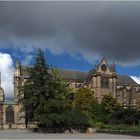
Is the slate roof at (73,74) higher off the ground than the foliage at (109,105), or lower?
higher

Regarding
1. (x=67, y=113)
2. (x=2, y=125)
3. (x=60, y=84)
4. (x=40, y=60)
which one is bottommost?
(x=2, y=125)

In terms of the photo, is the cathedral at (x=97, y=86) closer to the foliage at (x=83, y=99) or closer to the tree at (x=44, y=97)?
the foliage at (x=83, y=99)

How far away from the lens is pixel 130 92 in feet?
360

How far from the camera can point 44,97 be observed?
5072 cm

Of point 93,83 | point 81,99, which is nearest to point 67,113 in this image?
point 81,99

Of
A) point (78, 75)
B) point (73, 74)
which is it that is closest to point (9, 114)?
point (73, 74)

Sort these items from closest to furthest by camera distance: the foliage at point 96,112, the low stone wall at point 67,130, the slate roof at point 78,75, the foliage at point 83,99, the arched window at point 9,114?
the low stone wall at point 67,130 < the foliage at point 96,112 < the foliage at point 83,99 < the arched window at point 9,114 < the slate roof at point 78,75

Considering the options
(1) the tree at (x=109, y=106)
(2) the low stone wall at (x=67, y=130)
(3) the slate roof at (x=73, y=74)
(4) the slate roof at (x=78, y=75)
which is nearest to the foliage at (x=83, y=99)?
(1) the tree at (x=109, y=106)

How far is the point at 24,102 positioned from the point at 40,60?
645 centimetres

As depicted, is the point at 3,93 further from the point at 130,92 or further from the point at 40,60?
the point at 40,60

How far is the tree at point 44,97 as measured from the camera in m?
49.7

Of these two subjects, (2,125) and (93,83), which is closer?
(2,125)

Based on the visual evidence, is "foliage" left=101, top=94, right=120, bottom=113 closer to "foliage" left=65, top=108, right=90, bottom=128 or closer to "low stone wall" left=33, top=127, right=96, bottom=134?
"foliage" left=65, top=108, right=90, bottom=128

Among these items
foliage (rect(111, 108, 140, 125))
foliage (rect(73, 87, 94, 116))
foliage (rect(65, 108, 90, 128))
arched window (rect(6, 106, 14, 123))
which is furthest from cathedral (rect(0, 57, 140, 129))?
foliage (rect(65, 108, 90, 128))
